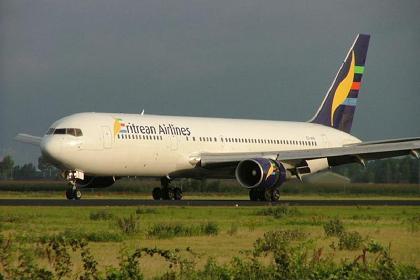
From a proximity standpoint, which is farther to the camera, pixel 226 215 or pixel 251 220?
pixel 226 215

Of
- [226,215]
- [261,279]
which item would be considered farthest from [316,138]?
[261,279]

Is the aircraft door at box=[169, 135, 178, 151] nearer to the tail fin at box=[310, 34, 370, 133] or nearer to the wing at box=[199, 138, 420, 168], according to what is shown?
the wing at box=[199, 138, 420, 168]

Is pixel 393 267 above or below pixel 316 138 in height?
below

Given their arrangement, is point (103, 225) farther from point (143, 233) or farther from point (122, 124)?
point (122, 124)

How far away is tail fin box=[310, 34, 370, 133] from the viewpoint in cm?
5794

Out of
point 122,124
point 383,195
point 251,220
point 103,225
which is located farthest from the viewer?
point 383,195

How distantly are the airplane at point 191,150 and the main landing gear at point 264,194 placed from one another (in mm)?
53

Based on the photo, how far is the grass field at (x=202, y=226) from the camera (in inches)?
789

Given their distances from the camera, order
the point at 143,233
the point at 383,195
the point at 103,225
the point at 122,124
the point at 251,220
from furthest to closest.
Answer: the point at 383,195
the point at 122,124
the point at 251,220
the point at 103,225
the point at 143,233

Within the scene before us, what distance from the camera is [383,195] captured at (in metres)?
58.0

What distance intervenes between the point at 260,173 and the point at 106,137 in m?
6.85

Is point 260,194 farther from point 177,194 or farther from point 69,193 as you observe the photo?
point 69,193

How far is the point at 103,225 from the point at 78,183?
1966 cm

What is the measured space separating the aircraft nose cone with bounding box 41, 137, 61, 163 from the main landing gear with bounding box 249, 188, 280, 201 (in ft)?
30.0
